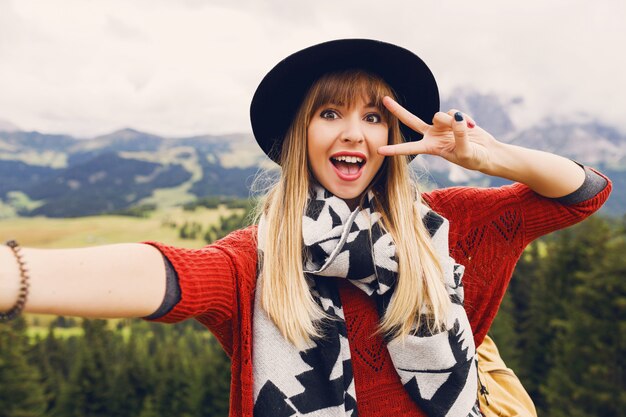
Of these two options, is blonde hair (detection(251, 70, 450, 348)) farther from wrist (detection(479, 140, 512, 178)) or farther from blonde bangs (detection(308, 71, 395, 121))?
wrist (detection(479, 140, 512, 178))

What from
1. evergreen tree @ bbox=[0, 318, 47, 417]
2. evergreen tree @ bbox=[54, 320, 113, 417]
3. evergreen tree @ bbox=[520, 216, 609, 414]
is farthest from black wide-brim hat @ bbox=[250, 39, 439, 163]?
evergreen tree @ bbox=[54, 320, 113, 417]

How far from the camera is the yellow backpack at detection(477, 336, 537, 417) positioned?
107 inches

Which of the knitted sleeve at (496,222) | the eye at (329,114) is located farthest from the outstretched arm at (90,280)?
the knitted sleeve at (496,222)

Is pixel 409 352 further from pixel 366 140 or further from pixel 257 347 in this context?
pixel 366 140

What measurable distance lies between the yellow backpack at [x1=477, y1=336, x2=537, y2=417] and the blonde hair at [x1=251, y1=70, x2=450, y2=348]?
72cm

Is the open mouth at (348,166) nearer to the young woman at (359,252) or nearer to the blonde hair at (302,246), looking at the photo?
the young woman at (359,252)

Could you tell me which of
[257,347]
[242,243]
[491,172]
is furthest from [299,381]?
[491,172]

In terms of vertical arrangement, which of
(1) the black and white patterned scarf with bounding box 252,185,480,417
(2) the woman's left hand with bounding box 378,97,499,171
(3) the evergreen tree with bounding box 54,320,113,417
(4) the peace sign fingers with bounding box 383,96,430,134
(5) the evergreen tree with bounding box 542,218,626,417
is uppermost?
(4) the peace sign fingers with bounding box 383,96,430,134

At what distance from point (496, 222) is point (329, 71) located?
1355 millimetres

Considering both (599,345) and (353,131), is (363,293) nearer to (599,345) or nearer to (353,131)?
(353,131)

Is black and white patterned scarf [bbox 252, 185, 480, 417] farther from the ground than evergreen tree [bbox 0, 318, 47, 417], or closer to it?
farther from the ground

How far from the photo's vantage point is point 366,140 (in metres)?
2.58

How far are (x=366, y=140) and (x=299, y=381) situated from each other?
1.32 metres

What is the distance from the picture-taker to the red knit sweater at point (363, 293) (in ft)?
6.40
